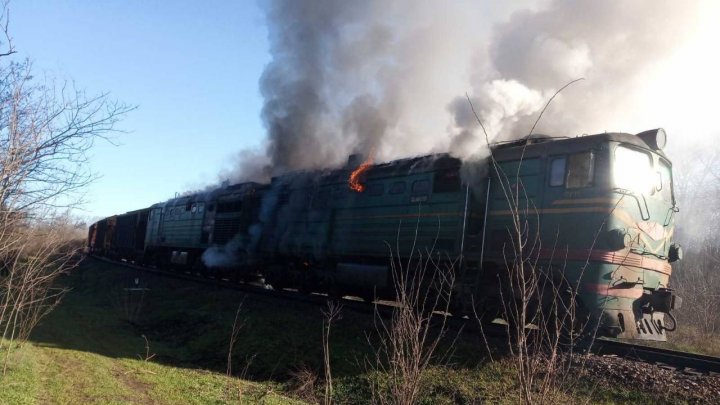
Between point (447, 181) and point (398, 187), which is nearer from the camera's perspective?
point (447, 181)

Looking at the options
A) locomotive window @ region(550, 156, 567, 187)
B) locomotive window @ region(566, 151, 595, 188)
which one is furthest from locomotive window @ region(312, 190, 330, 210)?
locomotive window @ region(566, 151, 595, 188)

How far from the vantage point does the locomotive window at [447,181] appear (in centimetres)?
1090

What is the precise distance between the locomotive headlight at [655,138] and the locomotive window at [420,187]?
4.39 metres

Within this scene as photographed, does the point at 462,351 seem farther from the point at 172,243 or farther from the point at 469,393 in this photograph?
the point at 172,243

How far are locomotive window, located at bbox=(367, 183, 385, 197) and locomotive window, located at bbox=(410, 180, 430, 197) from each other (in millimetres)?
1167

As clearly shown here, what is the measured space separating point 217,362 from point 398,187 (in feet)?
19.0

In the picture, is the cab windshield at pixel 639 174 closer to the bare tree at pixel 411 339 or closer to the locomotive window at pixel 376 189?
the bare tree at pixel 411 339

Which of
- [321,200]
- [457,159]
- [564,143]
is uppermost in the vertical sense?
[564,143]

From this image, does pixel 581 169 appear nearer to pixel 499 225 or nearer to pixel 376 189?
pixel 499 225

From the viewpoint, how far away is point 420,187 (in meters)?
11.7

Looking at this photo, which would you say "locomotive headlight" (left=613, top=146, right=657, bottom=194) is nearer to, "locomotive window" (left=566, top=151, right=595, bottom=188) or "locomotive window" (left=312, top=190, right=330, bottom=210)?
"locomotive window" (left=566, top=151, right=595, bottom=188)

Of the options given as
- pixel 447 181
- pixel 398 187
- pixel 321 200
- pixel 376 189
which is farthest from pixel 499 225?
pixel 321 200

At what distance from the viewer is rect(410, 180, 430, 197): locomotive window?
37.8 feet

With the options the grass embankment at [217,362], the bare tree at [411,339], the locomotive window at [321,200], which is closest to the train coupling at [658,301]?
the grass embankment at [217,362]
